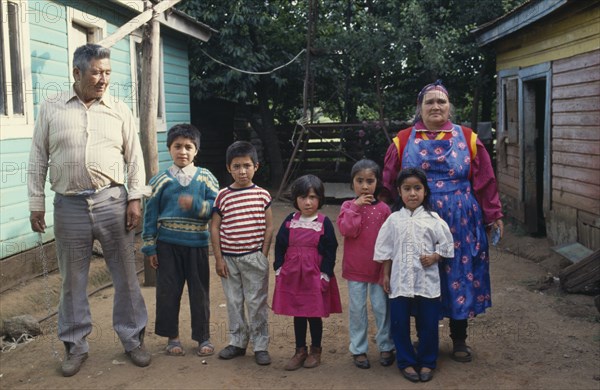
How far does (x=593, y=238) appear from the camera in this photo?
707 centimetres

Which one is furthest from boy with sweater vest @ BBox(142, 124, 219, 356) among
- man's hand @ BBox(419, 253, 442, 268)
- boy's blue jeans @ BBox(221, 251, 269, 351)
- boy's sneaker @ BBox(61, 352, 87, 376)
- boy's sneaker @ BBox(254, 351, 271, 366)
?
man's hand @ BBox(419, 253, 442, 268)

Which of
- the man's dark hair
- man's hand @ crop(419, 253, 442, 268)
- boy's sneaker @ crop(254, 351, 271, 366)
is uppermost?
the man's dark hair

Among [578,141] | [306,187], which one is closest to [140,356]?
[306,187]

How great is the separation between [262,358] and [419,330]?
1015 mm

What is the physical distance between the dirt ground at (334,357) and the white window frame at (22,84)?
4.91 ft

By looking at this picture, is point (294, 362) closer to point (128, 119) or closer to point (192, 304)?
point (192, 304)

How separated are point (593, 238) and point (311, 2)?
8054 millimetres

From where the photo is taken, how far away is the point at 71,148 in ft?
12.8

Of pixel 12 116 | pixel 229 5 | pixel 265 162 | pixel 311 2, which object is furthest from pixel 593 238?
pixel 265 162

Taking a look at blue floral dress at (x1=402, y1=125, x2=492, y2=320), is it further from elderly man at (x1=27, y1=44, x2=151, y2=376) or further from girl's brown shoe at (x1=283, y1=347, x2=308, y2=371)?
elderly man at (x1=27, y1=44, x2=151, y2=376)

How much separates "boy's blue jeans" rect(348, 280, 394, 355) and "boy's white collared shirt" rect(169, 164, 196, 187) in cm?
124

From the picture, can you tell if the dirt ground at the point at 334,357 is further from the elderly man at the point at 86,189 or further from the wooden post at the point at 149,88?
the wooden post at the point at 149,88

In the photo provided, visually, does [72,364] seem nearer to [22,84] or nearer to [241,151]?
[241,151]

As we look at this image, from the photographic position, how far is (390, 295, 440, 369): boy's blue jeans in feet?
12.6
